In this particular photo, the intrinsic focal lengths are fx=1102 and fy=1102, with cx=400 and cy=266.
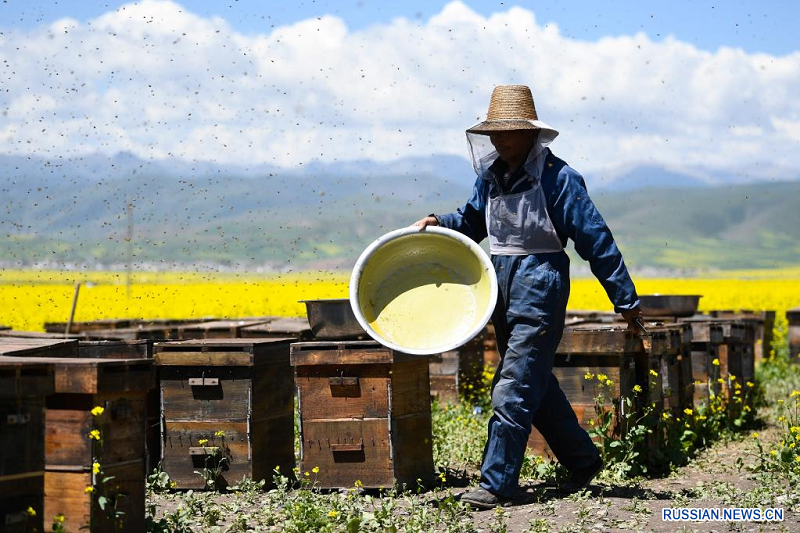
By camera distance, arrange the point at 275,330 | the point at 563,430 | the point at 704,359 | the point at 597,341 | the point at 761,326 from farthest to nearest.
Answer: the point at 761,326
the point at 275,330
the point at 704,359
the point at 597,341
the point at 563,430

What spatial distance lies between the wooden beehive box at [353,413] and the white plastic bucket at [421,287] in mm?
510

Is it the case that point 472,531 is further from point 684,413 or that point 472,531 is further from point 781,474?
point 684,413

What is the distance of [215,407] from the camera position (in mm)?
6938

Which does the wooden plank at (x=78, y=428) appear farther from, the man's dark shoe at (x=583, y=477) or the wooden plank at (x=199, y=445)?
the man's dark shoe at (x=583, y=477)

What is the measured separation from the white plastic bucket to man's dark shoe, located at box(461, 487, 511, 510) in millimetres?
868

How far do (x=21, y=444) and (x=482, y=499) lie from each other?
267 cm

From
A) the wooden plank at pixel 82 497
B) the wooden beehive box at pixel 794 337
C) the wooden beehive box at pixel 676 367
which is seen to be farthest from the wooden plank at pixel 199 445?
the wooden beehive box at pixel 794 337

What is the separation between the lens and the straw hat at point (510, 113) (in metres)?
6.32

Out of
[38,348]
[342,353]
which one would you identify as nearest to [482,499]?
[342,353]

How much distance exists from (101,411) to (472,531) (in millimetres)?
1955

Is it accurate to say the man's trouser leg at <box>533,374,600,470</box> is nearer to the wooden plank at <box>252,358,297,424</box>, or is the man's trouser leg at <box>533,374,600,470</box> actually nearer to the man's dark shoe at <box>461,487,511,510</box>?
the man's dark shoe at <box>461,487,511,510</box>

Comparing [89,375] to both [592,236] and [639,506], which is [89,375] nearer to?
[592,236]

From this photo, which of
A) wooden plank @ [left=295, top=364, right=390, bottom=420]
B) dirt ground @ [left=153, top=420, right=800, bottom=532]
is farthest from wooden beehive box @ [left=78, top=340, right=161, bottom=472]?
wooden plank @ [left=295, top=364, right=390, bottom=420]

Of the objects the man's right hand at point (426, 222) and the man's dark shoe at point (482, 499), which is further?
the man's right hand at point (426, 222)
